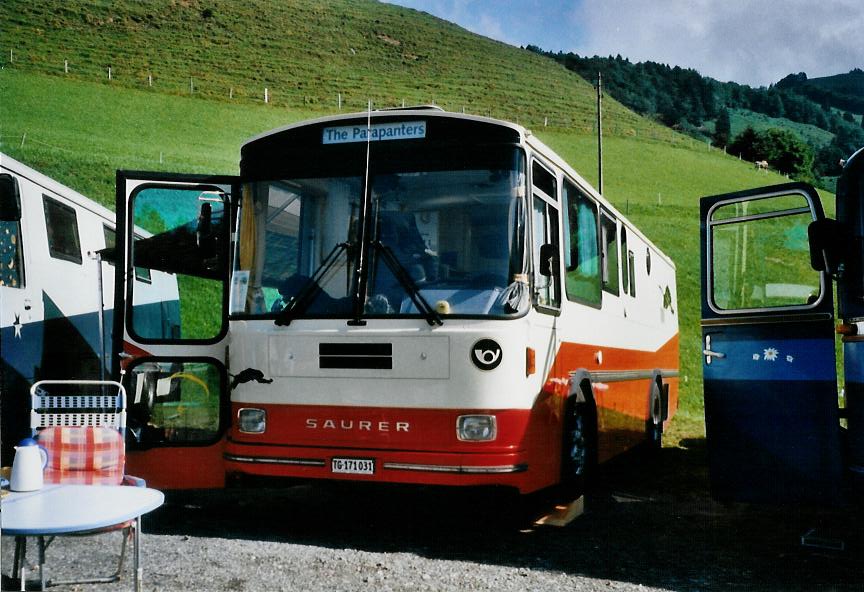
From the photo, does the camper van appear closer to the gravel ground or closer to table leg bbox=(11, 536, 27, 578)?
the gravel ground

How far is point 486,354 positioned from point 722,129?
31497 mm

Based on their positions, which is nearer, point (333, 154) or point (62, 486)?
point (62, 486)

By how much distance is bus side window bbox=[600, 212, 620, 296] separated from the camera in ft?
28.3

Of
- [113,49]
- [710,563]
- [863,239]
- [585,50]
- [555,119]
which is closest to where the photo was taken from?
[863,239]

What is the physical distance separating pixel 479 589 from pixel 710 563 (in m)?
1.79

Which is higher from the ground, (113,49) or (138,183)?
(113,49)

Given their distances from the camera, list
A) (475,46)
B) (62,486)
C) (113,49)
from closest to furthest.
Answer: (62,486)
(113,49)
(475,46)

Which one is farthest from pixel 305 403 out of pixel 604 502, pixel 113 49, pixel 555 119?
pixel 555 119

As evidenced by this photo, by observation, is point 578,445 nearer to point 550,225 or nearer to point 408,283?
point 550,225

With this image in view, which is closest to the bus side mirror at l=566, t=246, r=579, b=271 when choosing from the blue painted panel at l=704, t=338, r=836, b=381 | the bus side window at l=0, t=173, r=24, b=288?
the blue painted panel at l=704, t=338, r=836, b=381

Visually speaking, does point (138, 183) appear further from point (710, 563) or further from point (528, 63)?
point (528, 63)

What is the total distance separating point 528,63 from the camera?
95.3ft

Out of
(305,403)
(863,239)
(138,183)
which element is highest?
(138,183)

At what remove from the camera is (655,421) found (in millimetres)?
11375
